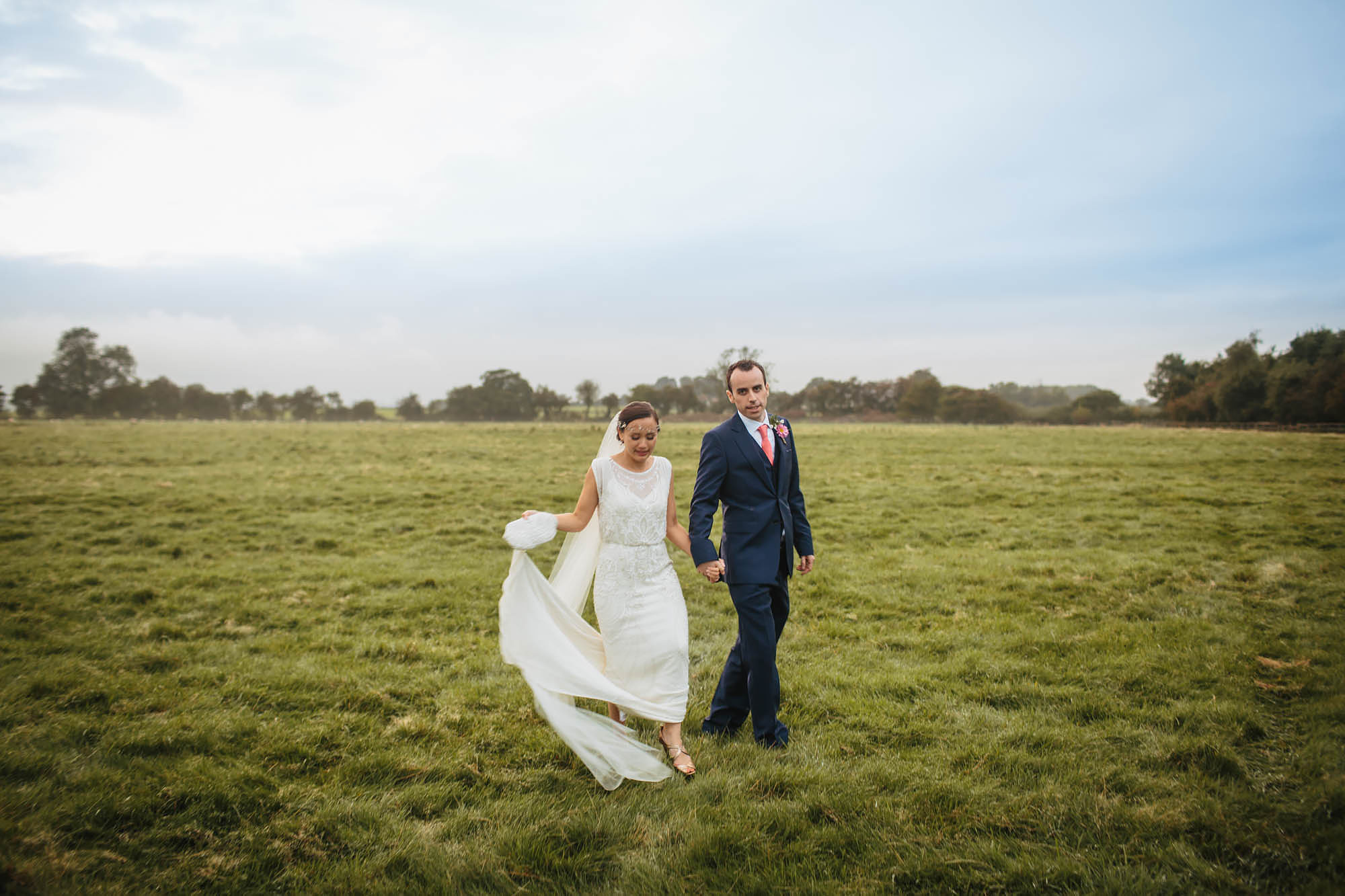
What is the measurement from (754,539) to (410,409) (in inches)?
4910

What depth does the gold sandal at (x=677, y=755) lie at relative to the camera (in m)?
4.41

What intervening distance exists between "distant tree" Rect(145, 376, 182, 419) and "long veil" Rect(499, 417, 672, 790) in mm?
132959

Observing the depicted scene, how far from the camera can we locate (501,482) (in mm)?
22094

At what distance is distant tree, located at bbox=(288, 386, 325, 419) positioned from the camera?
118 meters

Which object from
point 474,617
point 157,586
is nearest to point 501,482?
point 157,586

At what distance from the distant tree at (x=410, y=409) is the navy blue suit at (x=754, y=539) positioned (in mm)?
121335

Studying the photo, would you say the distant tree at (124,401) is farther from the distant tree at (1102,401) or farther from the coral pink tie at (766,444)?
the distant tree at (1102,401)

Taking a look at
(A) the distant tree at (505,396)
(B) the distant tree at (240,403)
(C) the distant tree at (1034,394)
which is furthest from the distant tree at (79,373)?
(C) the distant tree at (1034,394)

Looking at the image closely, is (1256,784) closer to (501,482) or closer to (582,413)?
(501,482)

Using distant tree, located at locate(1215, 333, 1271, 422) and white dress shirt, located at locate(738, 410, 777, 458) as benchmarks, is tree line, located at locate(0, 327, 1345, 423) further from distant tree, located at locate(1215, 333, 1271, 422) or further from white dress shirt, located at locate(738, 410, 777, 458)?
white dress shirt, located at locate(738, 410, 777, 458)

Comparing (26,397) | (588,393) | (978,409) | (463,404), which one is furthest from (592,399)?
(26,397)

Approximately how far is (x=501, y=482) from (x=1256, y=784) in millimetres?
20376

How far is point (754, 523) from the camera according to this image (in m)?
4.75

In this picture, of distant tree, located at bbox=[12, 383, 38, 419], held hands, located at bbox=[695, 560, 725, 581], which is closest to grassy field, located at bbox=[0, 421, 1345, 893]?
held hands, located at bbox=[695, 560, 725, 581]
